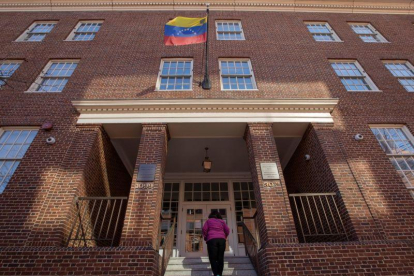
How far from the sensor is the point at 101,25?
40.5 feet

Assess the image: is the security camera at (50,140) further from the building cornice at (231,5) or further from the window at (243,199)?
the building cornice at (231,5)

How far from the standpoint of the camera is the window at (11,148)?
22.6 feet

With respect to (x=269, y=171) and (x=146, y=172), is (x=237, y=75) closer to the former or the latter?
(x=269, y=171)

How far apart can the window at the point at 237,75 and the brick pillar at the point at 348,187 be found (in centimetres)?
315

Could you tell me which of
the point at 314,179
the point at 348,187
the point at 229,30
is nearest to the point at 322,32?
the point at 229,30

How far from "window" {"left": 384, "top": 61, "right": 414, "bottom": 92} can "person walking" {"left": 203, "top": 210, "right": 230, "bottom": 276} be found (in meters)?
9.55

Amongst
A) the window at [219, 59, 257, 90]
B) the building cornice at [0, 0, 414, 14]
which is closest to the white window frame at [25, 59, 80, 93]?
the building cornice at [0, 0, 414, 14]

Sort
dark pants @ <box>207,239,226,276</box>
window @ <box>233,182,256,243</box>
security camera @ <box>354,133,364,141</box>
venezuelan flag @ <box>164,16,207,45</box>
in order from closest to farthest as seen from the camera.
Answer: dark pants @ <box>207,239,226,276</box> < security camera @ <box>354,133,364,141</box> < venezuelan flag @ <box>164,16,207,45</box> < window @ <box>233,182,256,243</box>

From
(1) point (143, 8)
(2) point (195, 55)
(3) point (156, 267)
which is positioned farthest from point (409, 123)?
(1) point (143, 8)

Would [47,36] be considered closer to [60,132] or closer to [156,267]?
[60,132]

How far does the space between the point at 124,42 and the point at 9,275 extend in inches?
377

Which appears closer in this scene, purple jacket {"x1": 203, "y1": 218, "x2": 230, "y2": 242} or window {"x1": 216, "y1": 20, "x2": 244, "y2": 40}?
purple jacket {"x1": 203, "y1": 218, "x2": 230, "y2": 242}

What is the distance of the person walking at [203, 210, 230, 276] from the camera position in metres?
5.46

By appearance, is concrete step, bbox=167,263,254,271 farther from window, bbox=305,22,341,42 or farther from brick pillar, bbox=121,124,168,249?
window, bbox=305,22,341,42
